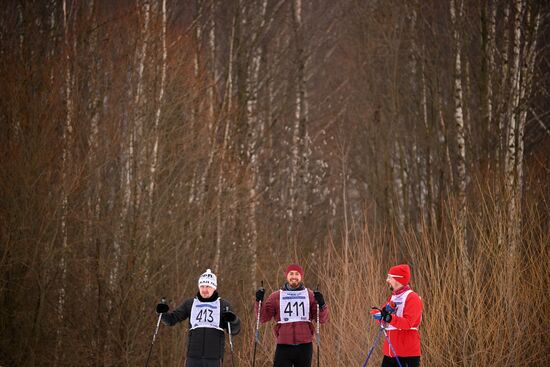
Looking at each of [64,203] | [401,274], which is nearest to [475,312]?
[401,274]

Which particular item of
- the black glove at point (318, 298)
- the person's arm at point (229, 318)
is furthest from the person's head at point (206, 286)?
the black glove at point (318, 298)

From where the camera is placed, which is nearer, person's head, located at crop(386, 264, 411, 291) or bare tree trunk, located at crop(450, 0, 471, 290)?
person's head, located at crop(386, 264, 411, 291)

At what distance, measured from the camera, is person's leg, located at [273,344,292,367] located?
11047 mm

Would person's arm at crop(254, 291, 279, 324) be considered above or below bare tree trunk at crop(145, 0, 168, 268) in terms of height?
below

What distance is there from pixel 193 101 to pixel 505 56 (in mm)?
6194

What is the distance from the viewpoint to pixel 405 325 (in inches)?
373

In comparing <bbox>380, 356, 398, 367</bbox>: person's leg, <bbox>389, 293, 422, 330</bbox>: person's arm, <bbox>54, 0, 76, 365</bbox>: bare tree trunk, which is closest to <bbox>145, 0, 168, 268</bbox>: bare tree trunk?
<bbox>54, 0, 76, 365</bbox>: bare tree trunk

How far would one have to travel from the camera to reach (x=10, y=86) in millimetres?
17047

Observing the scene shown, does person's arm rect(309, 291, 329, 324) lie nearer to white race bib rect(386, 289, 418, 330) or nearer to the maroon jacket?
the maroon jacket

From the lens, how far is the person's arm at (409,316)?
9461mm

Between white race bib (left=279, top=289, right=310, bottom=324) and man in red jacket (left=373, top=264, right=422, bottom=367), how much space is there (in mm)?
1417

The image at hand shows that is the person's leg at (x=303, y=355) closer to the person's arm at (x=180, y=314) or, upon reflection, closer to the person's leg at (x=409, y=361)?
the person's arm at (x=180, y=314)

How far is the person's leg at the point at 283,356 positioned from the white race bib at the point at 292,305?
1.14 feet

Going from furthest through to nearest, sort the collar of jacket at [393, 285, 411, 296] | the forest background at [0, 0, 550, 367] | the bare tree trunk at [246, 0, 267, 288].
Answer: the bare tree trunk at [246, 0, 267, 288]
the forest background at [0, 0, 550, 367]
the collar of jacket at [393, 285, 411, 296]
